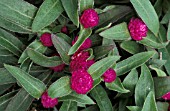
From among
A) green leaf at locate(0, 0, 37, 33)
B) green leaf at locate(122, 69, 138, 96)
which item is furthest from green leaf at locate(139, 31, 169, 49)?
green leaf at locate(0, 0, 37, 33)

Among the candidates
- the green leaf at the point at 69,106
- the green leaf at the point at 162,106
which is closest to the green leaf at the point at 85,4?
the green leaf at the point at 69,106

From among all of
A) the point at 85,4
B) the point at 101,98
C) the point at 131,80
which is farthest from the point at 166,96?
the point at 85,4

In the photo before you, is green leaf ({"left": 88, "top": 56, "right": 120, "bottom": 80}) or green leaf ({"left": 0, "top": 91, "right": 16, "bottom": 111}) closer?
green leaf ({"left": 88, "top": 56, "right": 120, "bottom": 80})

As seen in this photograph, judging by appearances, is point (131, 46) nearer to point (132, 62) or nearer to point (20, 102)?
point (132, 62)

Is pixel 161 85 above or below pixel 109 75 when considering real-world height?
below

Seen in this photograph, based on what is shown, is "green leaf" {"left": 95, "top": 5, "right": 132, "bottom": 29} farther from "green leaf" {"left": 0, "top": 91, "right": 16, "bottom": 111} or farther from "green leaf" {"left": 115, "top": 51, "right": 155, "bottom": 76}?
"green leaf" {"left": 0, "top": 91, "right": 16, "bottom": 111}

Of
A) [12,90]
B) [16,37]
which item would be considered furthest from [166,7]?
[12,90]
